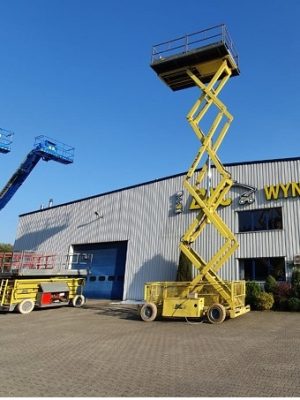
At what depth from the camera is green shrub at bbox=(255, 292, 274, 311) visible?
57.9 feet

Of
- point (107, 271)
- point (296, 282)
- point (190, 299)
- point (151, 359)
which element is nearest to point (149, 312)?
point (190, 299)

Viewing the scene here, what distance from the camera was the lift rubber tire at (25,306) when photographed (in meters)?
17.8

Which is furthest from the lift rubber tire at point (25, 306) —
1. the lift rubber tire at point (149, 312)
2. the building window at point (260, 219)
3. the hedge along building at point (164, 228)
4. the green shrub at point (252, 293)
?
the building window at point (260, 219)

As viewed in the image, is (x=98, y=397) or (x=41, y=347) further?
(x=41, y=347)

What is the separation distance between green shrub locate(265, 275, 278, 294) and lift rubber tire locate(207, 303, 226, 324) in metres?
6.03

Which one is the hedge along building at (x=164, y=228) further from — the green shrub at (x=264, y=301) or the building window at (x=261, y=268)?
the green shrub at (x=264, y=301)

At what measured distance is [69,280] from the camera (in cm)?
2091

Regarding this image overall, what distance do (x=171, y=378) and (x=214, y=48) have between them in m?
14.9

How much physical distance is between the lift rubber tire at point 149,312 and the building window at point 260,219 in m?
8.63

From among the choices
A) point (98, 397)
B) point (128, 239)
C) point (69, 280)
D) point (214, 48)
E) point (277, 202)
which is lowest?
point (98, 397)

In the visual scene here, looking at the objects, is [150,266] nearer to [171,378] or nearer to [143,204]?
[143,204]

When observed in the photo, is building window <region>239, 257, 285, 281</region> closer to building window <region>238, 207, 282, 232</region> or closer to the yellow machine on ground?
building window <region>238, 207, 282, 232</region>

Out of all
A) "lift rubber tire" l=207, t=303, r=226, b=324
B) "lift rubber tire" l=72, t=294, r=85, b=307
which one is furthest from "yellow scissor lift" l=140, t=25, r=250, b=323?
"lift rubber tire" l=72, t=294, r=85, b=307

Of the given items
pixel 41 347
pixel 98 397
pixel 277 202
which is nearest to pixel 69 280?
pixel 41 347
